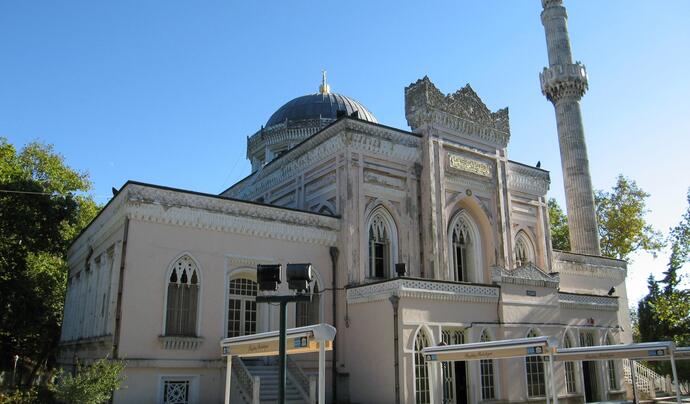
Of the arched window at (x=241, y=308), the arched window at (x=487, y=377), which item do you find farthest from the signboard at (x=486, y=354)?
the arched window at (x=241, y=308)

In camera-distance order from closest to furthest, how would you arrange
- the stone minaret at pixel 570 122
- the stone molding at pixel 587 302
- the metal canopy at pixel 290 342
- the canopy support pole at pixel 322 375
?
1. the canopy support pole at pixel 322 375
2. the metal canopy at pixel 290 342
3. the stone molding at pixel 587 302
4. the stone minaret at pixel 570 122

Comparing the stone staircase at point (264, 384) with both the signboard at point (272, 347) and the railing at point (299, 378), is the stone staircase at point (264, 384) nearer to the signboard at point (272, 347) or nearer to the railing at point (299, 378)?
the railing at point (299, 378)

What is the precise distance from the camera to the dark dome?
33.2 metres

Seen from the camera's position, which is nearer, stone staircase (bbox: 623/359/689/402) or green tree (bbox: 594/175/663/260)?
stone staircase (bbox: 623/359/689/402)

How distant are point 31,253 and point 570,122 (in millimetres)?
29666

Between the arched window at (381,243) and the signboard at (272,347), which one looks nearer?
the signboard at (272,347)

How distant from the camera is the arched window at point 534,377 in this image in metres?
20.3

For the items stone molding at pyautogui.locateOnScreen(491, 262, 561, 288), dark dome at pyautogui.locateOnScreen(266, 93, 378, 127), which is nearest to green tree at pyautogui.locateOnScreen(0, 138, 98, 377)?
dark dome at pyautogui.locateOnScreen(266, 93, 378, 127)

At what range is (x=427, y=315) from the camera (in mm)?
18578

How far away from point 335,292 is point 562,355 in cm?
774

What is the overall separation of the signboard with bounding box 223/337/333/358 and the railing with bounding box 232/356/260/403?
2.34m

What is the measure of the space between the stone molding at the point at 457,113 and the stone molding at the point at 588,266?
7.04 meters

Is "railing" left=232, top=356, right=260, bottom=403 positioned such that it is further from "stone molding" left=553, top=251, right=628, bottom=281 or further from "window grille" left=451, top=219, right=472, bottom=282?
"stone molding" left=553, top=251, right=628, bottom=281

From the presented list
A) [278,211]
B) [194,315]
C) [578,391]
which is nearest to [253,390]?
[194,315]
